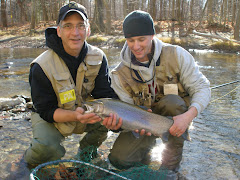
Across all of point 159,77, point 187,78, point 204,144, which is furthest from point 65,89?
point 204,144

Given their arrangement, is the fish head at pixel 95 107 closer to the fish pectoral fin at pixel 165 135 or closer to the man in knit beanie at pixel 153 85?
the man in knit beanie at pixel 153 85

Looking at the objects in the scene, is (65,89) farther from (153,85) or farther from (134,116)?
(153,85)

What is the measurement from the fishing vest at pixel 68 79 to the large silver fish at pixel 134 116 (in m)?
0.44

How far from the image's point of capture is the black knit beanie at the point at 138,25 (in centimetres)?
284

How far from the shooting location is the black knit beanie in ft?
9.30

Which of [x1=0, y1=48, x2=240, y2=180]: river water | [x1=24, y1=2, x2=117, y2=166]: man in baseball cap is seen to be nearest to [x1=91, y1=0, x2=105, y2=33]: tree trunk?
[x1=0, y1=48, x2=240, y2=180]: river water

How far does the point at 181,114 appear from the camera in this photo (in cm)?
273

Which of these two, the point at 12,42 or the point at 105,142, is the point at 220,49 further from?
the point at 12,42

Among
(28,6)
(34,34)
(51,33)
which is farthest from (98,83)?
(28,6)

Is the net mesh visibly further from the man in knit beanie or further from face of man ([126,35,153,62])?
face of man ([126,35,153,62])

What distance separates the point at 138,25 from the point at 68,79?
105 cm

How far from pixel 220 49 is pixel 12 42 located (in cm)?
1863

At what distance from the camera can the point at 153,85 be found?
3.17m

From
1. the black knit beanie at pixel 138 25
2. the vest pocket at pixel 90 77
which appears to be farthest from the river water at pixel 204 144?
the black knit beanie at pixel 138 25
